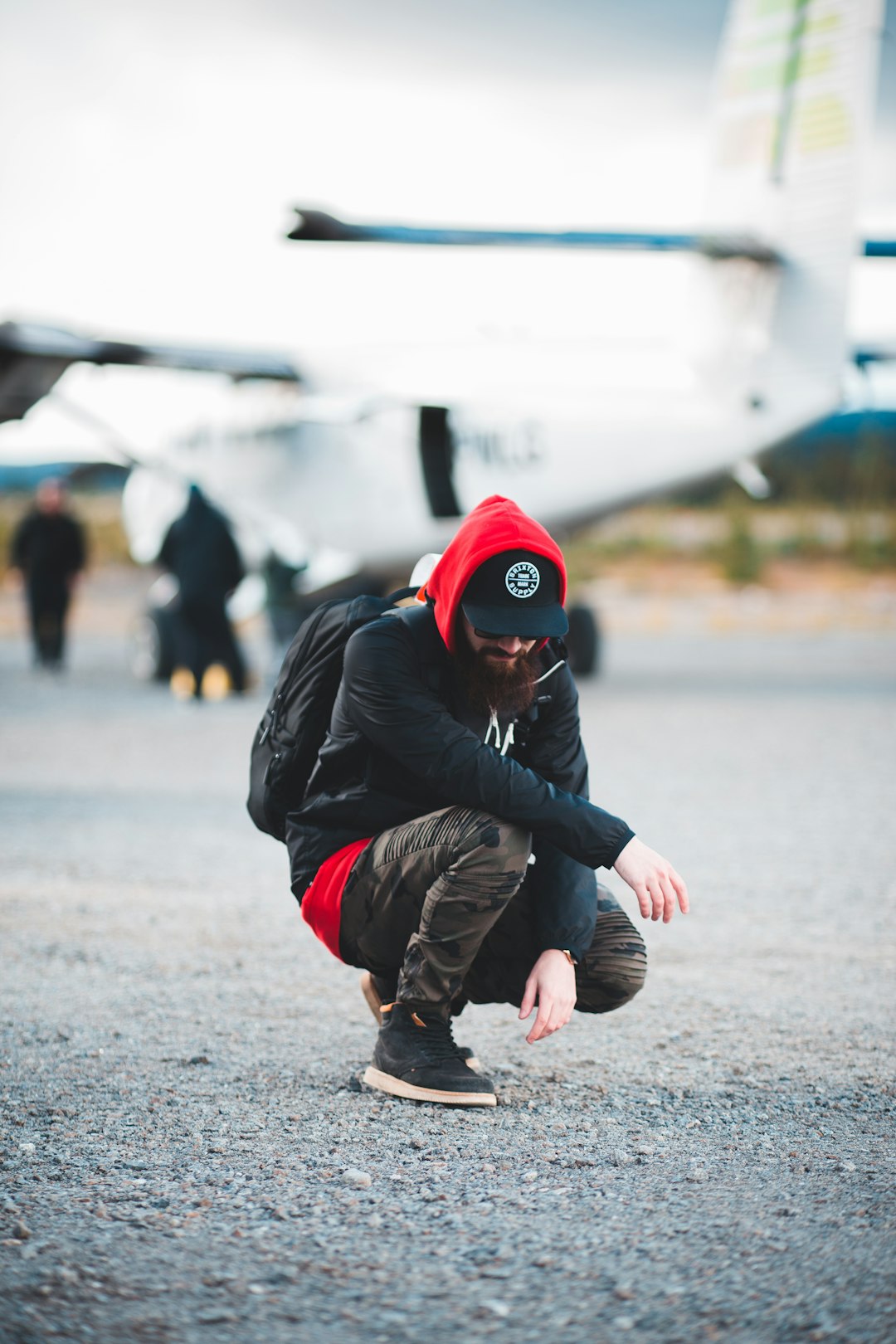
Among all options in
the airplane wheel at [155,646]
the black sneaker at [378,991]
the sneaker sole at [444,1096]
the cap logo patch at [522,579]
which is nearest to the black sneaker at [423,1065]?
the sneaker sole at [444,1096]

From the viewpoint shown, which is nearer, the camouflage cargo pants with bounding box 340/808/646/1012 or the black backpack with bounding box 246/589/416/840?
the camouflage cargo pants with bounding box 340/808/646/1012

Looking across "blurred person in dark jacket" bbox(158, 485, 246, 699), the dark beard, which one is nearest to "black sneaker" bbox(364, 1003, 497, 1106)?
the dark beard

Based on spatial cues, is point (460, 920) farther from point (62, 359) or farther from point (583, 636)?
point (62, 359)

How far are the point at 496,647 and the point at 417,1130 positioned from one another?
3.45 ft

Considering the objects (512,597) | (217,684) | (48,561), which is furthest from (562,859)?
(48,561)

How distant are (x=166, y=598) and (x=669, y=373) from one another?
5585mm

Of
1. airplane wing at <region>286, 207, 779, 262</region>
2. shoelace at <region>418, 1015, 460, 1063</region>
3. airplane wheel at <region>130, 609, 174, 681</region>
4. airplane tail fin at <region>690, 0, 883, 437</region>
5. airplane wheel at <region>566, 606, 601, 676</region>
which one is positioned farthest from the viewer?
airplane wheel at <region>130, 609, 174, 681</region>

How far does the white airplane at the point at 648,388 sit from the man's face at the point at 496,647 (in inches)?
307

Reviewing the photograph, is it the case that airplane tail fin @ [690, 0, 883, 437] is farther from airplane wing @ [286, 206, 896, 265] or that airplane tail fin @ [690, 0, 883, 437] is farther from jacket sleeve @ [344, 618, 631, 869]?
jacket sleeve @ [344, 618, 631, 869]

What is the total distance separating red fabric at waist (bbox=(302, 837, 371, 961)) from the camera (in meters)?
3.08

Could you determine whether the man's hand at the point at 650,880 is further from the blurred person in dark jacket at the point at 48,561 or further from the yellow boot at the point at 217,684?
the blurred person in dark jacket at the point at 48,561

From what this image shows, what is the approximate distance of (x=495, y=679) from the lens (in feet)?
9.70

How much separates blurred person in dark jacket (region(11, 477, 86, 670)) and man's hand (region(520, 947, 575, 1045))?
11.8 meters

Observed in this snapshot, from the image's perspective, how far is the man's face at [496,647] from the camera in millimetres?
2879
